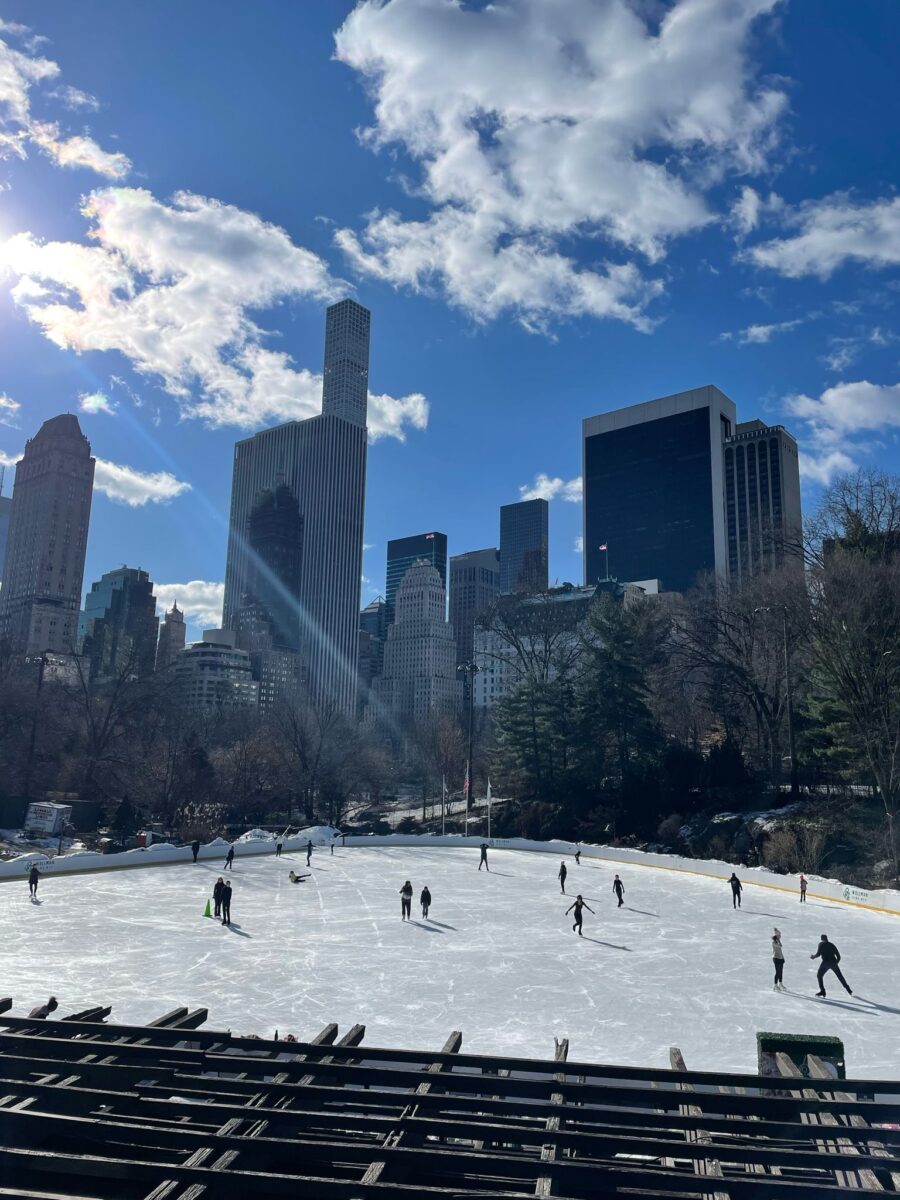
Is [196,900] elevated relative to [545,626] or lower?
lower

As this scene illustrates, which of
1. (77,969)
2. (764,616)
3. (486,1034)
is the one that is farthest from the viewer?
(764,616)

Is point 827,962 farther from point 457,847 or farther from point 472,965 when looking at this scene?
point 457,847

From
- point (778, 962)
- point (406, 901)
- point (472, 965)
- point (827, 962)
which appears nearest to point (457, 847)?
point (406, 901)

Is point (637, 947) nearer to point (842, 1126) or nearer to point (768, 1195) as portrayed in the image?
point (842, 1126)

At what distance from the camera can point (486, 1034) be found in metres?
14.4

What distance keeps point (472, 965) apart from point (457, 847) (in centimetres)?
3209

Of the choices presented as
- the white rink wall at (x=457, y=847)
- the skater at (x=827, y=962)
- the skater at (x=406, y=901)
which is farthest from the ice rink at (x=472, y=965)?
the white rink wall at (x=457, y=847)

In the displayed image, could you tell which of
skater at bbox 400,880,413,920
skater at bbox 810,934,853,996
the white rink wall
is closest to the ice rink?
skater at bbox 400,880,413,920

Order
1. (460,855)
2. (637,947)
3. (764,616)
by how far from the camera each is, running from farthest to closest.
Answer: (764,616)
(460,855)
(637,947)

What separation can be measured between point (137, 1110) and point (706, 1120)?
16.5ft

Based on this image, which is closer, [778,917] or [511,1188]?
[511,1188]

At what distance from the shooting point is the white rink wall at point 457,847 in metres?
32.3

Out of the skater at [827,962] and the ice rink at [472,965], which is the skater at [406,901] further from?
the skater at [827,962]

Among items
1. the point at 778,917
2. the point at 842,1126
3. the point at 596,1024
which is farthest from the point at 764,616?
the point at 842,1126
